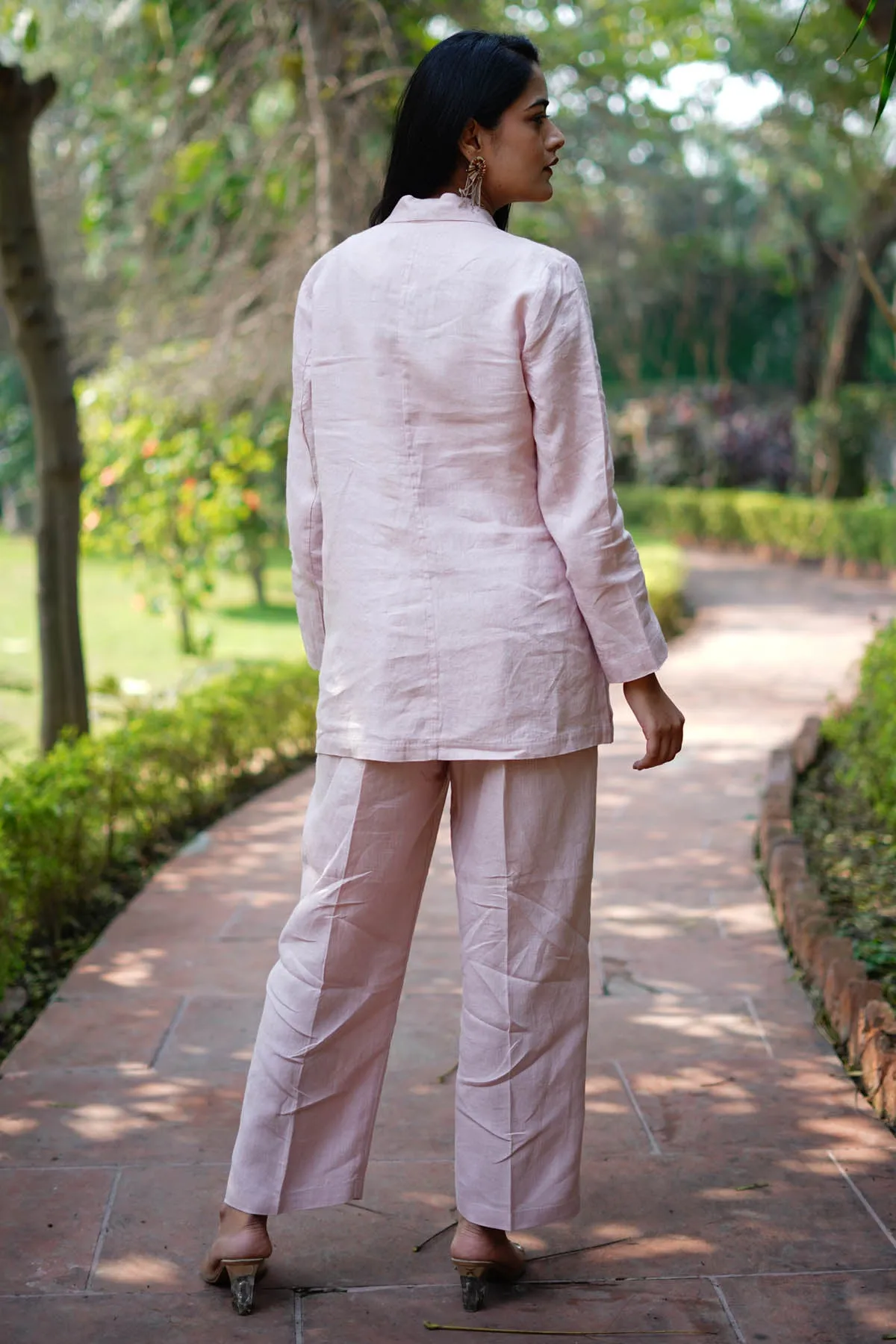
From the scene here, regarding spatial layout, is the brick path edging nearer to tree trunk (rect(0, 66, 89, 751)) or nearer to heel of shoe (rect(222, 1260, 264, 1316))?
heel of shoe (rect(222, 1260, 264, 1316))

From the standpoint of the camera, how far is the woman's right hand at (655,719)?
2.16 metres

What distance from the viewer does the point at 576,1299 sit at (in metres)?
2.23

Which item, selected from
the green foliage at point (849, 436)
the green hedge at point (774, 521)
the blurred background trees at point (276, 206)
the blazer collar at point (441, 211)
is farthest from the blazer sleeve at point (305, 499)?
the green foliage at point (849, 436)

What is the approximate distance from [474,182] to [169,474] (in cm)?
792

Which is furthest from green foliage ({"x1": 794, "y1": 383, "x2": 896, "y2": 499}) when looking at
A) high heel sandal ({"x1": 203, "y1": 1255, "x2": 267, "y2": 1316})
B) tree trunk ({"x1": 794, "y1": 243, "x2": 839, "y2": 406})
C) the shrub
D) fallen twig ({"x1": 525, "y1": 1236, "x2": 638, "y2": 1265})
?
high heel sandal ({"x1": 203, "y1": 1255, "x2": 267, "y2": 1316})

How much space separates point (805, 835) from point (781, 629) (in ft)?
22.2

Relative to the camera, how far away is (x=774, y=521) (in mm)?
18031

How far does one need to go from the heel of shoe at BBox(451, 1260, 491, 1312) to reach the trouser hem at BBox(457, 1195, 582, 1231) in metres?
0.06

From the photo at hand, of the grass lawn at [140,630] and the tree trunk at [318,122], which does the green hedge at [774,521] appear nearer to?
the grass lawn at [140,630]

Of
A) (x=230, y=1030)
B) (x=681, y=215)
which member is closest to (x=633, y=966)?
(x=230, y=1030)

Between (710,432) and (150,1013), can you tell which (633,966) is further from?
(710,432)

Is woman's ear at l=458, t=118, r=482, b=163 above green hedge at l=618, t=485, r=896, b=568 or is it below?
above

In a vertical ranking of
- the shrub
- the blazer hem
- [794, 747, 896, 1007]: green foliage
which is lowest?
[794, 747, 896, 1007]: green foliage

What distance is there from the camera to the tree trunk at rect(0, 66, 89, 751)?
5.02 metres
